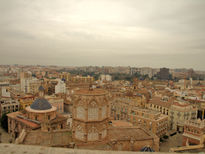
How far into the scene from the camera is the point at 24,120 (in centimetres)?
2659

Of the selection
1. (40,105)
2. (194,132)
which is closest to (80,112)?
(40,105)

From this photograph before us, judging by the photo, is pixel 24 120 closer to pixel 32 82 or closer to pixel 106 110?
pixel 106 110

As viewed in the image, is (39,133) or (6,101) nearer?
(39,133)

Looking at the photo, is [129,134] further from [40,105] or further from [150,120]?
[40,105]

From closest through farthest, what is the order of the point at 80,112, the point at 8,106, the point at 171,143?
the point at 80,112, the point at 171,143, the point at 8,106

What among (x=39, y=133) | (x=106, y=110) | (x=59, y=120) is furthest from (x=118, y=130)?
(x=59, y=120)

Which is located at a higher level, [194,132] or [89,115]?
[89,115]

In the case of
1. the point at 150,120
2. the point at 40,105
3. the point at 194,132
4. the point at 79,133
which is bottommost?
the point at 194,132

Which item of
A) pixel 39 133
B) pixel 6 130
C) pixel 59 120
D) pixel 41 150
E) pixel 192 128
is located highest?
pixel 41 150

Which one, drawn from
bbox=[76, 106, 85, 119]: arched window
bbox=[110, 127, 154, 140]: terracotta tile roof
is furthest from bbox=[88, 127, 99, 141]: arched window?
bbox=[110, 127, 154, 140]: terracotta tile roof

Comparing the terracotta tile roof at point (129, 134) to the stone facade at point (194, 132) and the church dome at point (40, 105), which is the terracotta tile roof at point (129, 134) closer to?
the stone facade at point (194, 132)

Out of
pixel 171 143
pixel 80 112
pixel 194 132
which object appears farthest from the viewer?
pixel 171 143

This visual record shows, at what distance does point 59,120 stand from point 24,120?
20.2 feet

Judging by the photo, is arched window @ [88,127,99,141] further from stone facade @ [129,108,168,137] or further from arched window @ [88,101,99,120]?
stone facade @ [129,108,168,137]
